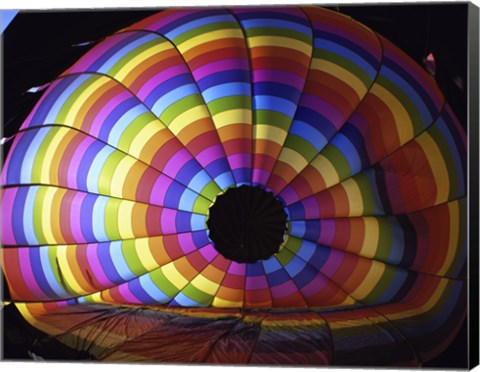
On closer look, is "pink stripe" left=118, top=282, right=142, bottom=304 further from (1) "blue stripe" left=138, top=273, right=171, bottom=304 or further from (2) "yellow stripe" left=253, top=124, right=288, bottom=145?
(2) "yellow stripe" left=253, top=124, right=288, bottom=145

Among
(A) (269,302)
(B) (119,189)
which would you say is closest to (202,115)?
(B) (119,189)

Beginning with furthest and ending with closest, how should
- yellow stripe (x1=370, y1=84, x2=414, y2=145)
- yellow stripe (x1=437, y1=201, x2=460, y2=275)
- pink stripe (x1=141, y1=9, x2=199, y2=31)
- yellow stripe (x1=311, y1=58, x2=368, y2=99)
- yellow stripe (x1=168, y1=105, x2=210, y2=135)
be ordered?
yellow stripe (x1=168, y1=105, x2=210, y2=135), yellow stripe (x1=311, y1=58, x2=368, y2=99), yellow stripe (x1=370, y1=84, x2=414, y2=145), pink stripe (x1=141, y1=9, x2=199, y2=31), yellow stripe (x1=437, y1=201, x2=460, y2=275)

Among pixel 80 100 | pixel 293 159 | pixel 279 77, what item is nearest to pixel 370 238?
pixel 293 159

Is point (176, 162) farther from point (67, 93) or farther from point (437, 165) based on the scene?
point (437, 165)

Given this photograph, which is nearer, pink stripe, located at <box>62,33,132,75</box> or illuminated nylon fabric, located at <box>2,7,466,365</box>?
illuminated nylon fabric, located at <box>2,7,466,365</box>

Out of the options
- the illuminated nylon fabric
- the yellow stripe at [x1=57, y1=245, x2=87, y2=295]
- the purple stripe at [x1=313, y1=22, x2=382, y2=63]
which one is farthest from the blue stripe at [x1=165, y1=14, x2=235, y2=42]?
the yellow stripe at [x1=57, y1=245, x2=87, y2=295]

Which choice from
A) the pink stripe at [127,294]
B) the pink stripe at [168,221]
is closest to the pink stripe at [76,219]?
the pink stripe at [127,294]
